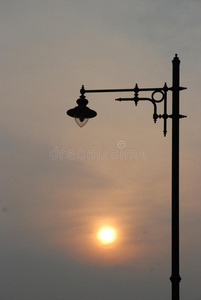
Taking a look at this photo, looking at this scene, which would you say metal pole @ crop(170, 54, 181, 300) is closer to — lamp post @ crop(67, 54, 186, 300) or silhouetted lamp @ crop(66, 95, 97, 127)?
lamp post @ crop(67, 54, 186, 300)

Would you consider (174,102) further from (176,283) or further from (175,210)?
(176,283)

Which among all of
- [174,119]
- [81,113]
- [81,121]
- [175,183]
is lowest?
[175,183]

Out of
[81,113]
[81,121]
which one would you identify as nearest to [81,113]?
[81,113]

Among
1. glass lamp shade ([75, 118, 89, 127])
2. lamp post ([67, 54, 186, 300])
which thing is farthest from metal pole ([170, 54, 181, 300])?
glass lamp shade ([75, 118, 89, 127])

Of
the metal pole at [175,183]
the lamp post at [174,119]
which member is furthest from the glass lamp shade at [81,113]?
the metal pole at [175,183]

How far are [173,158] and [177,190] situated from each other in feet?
1.92

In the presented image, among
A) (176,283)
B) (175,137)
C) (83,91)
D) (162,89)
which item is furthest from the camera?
(83,91)

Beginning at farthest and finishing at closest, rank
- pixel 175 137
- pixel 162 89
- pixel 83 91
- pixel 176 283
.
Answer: pixel 83 91
pixel 162 89
pixel 175 137
pixel 176 283

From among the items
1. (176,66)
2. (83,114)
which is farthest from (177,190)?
(83,114)

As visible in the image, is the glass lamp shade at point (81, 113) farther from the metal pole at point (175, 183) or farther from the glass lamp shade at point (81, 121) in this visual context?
the metal pole at point (175, 183)

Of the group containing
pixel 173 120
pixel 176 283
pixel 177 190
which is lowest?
pixel 176 283

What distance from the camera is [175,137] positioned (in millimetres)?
9188

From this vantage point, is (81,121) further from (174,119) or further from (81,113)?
(174,119)

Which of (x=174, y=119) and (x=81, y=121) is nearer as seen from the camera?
(x=174, y=119)
